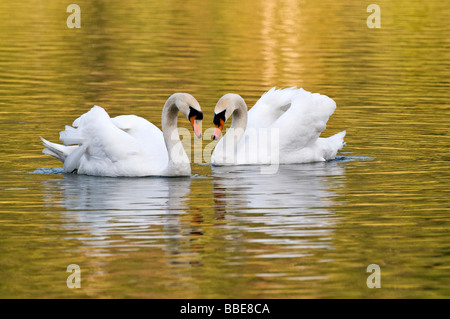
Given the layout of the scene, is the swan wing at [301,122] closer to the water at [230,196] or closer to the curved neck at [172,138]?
the water at [230,196]

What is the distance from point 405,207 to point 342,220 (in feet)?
3.81

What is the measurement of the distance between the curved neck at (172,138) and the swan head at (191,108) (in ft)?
0.61

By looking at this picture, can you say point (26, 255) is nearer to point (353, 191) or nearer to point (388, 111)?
point (353, 191)

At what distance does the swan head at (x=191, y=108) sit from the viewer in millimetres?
14703

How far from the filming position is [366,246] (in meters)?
11.4

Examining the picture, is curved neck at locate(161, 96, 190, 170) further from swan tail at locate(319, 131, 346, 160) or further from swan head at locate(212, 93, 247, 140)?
swan tail at locate(319, 131, 346, 160)

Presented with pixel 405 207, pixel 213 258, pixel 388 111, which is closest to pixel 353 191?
pixel 405 207

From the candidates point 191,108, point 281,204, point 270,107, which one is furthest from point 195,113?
point 270,107

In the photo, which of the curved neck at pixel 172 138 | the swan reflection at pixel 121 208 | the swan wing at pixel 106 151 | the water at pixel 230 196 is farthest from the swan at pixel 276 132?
the swan reflection at pixel 121 208

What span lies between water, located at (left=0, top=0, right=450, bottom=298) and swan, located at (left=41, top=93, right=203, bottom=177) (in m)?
0.21

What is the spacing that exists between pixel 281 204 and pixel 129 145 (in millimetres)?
2661

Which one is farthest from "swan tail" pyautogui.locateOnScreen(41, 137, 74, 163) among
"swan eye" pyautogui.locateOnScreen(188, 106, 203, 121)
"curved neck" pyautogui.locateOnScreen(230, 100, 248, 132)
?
"curved neck" pyautogui.locateOnScreen(230, 100, 248, 132)

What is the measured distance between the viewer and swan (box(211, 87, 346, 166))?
16.5 m

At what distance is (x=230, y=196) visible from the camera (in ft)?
46.1
